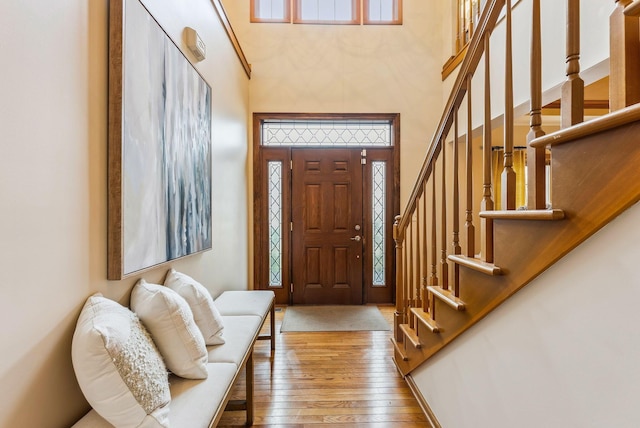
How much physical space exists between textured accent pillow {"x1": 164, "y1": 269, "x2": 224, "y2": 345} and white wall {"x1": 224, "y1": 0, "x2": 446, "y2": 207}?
121 inches

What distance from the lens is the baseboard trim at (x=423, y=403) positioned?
74.1 inches

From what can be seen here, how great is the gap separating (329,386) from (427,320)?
3.08ft

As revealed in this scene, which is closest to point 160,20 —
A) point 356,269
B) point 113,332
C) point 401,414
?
point 113,332

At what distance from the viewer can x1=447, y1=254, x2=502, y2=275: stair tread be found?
1252 millimetres

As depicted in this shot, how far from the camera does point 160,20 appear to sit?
6.14ft

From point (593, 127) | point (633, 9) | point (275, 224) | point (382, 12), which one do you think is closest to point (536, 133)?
point (593, 127)

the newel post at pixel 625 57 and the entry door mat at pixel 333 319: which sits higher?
the newel post at pixel 625 57

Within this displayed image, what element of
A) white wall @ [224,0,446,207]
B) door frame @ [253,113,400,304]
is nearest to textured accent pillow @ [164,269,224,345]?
door frame @ [253,113,400,304]

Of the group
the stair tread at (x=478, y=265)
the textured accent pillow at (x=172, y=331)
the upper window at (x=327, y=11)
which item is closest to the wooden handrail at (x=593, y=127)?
the stair tread at (x=478, y=265)

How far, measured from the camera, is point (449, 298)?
1648 millimetres

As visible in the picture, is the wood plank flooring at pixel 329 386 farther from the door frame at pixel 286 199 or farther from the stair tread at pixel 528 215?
the stair tread at pixel 528 215

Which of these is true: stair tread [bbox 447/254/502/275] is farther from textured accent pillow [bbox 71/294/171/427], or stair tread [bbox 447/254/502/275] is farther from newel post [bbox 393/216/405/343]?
textured accent pillow [bbox 71/294/171/427]

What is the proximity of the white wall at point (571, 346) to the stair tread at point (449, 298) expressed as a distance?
0.34 feet

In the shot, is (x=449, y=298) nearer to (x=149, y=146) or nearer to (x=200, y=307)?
(x=200, y=307)
